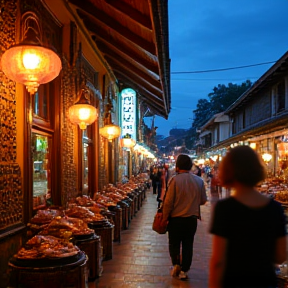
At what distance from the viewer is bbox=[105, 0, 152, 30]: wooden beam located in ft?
25.0

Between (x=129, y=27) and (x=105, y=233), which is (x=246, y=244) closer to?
(x=105, y=233)

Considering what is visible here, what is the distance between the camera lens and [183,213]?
6.32 m

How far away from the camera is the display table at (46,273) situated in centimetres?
420

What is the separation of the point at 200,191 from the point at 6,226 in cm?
306

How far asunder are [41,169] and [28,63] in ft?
9.23

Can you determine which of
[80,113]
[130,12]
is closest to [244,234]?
[80,113]

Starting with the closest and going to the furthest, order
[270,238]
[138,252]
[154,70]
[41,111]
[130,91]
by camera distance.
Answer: [270,238], [41,111], [138,252], [154,70], [130,91]

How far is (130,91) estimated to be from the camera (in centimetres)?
1903

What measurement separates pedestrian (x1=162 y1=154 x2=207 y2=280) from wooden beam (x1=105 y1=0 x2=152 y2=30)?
10.3 feet

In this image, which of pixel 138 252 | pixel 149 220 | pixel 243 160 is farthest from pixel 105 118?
pixel 243 160

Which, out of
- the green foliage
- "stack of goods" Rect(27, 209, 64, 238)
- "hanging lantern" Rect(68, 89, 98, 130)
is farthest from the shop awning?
the green foliage

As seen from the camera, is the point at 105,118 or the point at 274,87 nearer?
the point at 105,118

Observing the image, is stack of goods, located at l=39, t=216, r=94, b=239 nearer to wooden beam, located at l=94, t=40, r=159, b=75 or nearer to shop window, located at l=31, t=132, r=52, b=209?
shop window, located at l=31, t=132, r=52, b=209

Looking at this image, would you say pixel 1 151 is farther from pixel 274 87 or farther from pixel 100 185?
pixel 274 87
